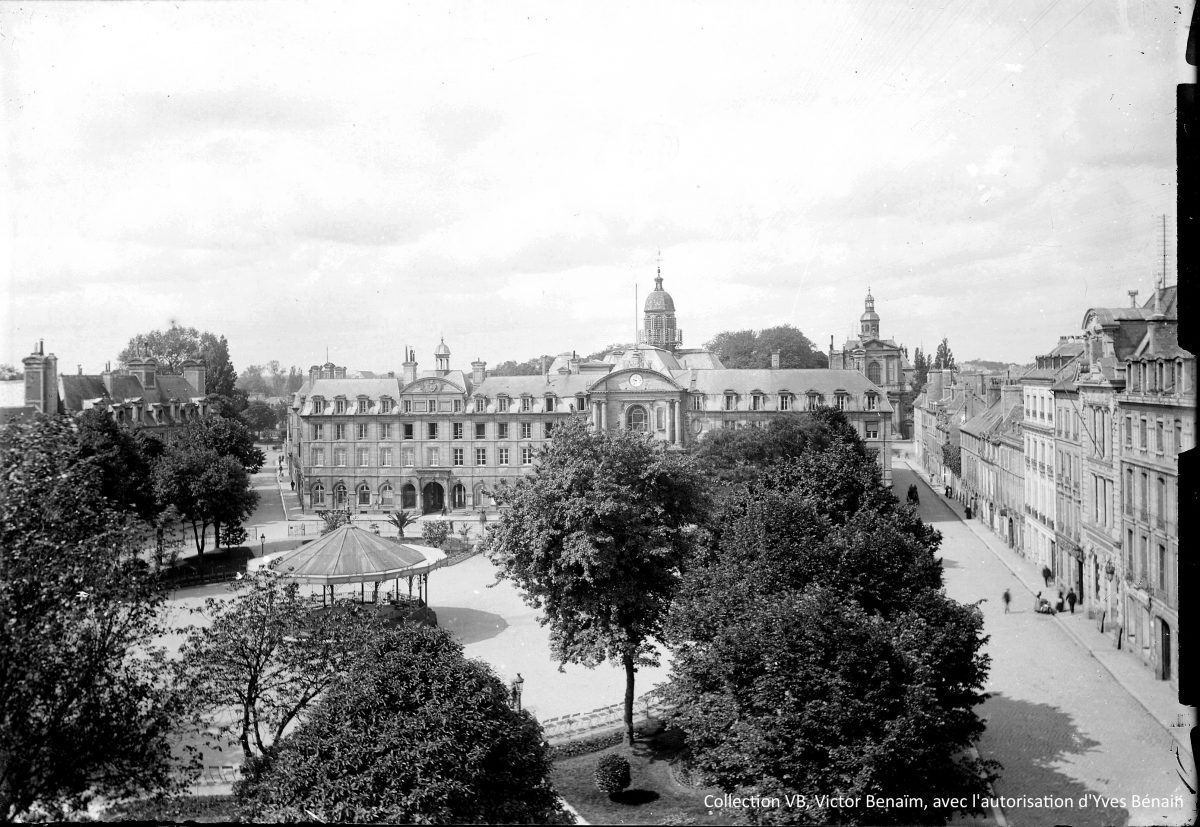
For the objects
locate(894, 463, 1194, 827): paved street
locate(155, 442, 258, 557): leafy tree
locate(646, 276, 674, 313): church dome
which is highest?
locate(646, 276, 674, 313): church dome

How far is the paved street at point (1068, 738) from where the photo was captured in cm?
1948

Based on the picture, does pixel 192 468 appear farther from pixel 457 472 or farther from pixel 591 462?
pixel 591 462

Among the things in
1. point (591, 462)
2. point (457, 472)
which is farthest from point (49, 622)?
point (457, 472)

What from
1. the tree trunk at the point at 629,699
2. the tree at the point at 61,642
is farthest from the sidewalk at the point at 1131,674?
the tree at the point at 61,642

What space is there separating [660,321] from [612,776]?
8649cm

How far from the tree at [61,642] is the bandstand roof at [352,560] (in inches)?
738

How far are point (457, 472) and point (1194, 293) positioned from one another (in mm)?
65550

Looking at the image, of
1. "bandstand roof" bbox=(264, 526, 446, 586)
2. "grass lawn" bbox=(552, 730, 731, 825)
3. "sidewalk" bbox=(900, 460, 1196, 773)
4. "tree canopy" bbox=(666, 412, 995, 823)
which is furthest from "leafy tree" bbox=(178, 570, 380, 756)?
"sidewalk" bbox=(900, 460, 1196, 773)

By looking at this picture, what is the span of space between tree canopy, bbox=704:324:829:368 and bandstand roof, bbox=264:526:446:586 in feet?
294

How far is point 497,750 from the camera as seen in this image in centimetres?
1348

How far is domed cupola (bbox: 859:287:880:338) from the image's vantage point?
12444 centimetres

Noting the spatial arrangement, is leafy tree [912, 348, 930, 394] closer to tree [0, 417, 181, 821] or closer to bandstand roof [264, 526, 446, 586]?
bandstand roof [264, 526, 446, 586]

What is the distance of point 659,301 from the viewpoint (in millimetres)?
104750

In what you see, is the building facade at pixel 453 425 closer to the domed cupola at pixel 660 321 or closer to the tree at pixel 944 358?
the domed cupola at pixel 660 321
